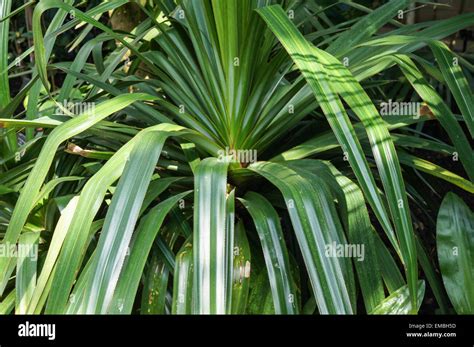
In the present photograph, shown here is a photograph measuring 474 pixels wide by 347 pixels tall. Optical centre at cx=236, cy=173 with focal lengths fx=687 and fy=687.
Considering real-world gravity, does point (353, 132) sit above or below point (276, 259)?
above

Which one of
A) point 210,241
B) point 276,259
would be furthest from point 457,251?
point 210,241

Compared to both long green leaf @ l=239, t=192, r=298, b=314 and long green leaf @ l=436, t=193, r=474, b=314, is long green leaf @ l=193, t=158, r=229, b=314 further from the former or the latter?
long green leaf @ l=436, t=193, r=474, b=314

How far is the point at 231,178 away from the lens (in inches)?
58.4

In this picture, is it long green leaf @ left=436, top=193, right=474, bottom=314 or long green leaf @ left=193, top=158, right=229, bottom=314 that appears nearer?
long green leaf @ left=193, top=158, right=229, bottom=314

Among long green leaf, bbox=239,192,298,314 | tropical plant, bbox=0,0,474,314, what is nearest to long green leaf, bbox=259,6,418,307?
tropical plant, bbox=0,0,474,314

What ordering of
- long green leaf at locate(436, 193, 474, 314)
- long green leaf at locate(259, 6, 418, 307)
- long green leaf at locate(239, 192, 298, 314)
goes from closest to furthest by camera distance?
long green leaf at locate(259, 6, 418, 307)
long green leaf at locate(239, 192, 298, 314)
long green leaf at locate(436, 193, 474, 314)

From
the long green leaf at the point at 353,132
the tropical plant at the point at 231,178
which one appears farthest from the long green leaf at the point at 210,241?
the long green leaf at the point at 353,132

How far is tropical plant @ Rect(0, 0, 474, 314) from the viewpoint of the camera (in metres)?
1.16

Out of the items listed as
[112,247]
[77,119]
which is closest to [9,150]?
[77,119]

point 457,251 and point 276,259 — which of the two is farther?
point 457,251

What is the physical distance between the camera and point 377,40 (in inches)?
55.1

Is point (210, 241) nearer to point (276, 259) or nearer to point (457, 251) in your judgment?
point (276, 259)

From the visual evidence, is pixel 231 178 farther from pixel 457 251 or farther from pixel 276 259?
pixel 457 251
